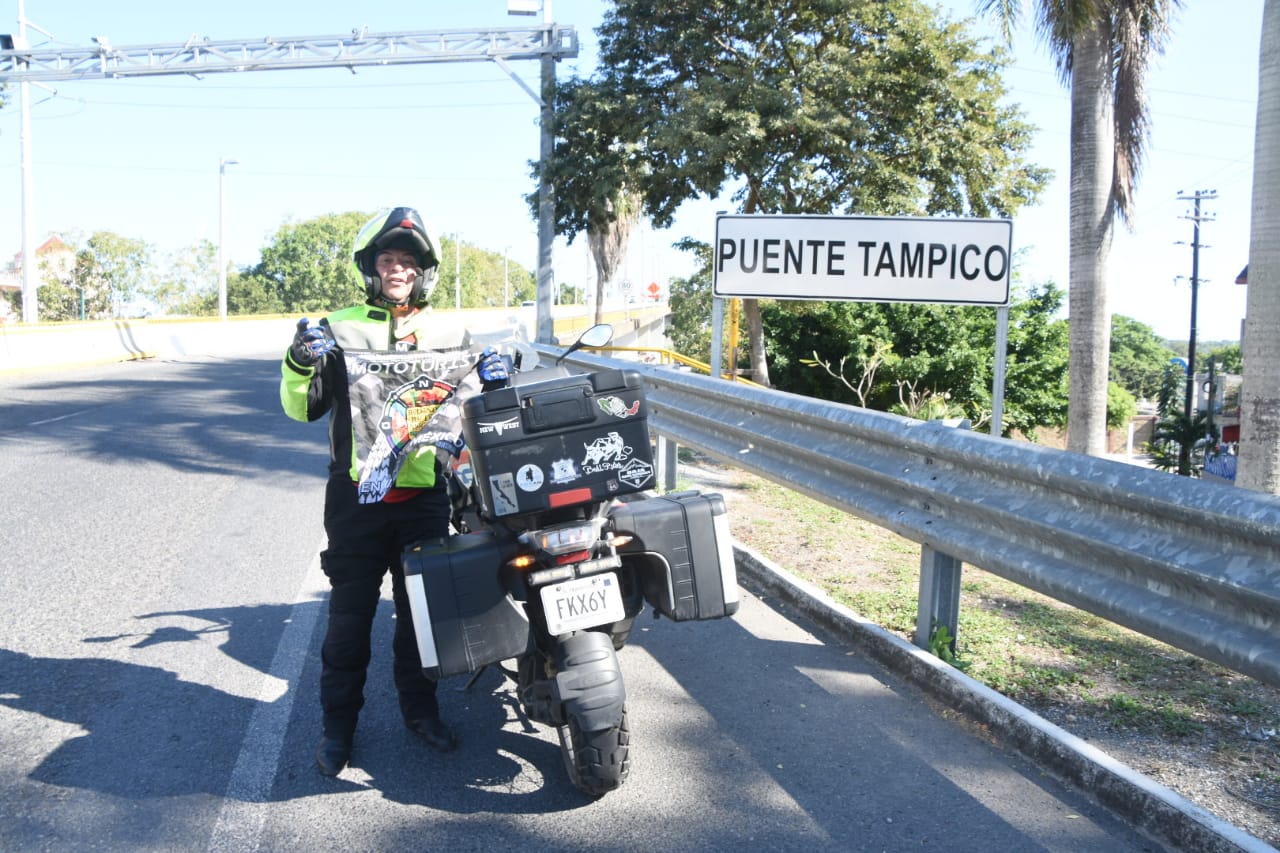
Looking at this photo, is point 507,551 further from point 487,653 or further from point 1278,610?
point 1278,610

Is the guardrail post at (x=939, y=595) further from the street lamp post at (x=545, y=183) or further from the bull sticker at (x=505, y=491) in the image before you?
the street lamp post at (x=545, y=183)

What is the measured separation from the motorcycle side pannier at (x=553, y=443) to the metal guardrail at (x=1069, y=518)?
146 centimetres

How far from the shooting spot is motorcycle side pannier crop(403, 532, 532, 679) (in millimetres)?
3262

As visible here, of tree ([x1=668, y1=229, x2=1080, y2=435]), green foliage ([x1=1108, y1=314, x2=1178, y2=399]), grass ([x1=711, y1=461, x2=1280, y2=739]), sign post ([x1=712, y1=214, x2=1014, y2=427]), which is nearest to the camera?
grass ([x1=711, y1=461, x2=1280, y2=739])

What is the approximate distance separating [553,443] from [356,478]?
851mm

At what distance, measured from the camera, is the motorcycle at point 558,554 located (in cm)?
317

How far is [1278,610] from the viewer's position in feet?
9.01

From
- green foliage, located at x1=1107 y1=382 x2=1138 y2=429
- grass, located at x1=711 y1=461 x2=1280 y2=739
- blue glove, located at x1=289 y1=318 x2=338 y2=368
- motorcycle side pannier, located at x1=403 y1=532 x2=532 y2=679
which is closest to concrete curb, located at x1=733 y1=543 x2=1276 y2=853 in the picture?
grass, located at x1=711 y1=461 x2=1280 y2=739

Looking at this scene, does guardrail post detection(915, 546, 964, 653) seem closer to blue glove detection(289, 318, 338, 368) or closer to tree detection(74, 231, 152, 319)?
blue glove detection(289, 318, 338, 368)

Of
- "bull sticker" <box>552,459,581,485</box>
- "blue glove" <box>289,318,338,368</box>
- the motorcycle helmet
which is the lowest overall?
"bull sticker" <box>552,459,581,485</box>

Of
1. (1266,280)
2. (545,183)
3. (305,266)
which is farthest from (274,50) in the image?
(305,266)

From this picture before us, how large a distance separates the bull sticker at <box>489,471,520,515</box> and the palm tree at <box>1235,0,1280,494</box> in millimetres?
6346

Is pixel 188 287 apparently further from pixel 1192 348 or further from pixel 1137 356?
pixel 1137 356

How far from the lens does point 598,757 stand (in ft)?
10.6
